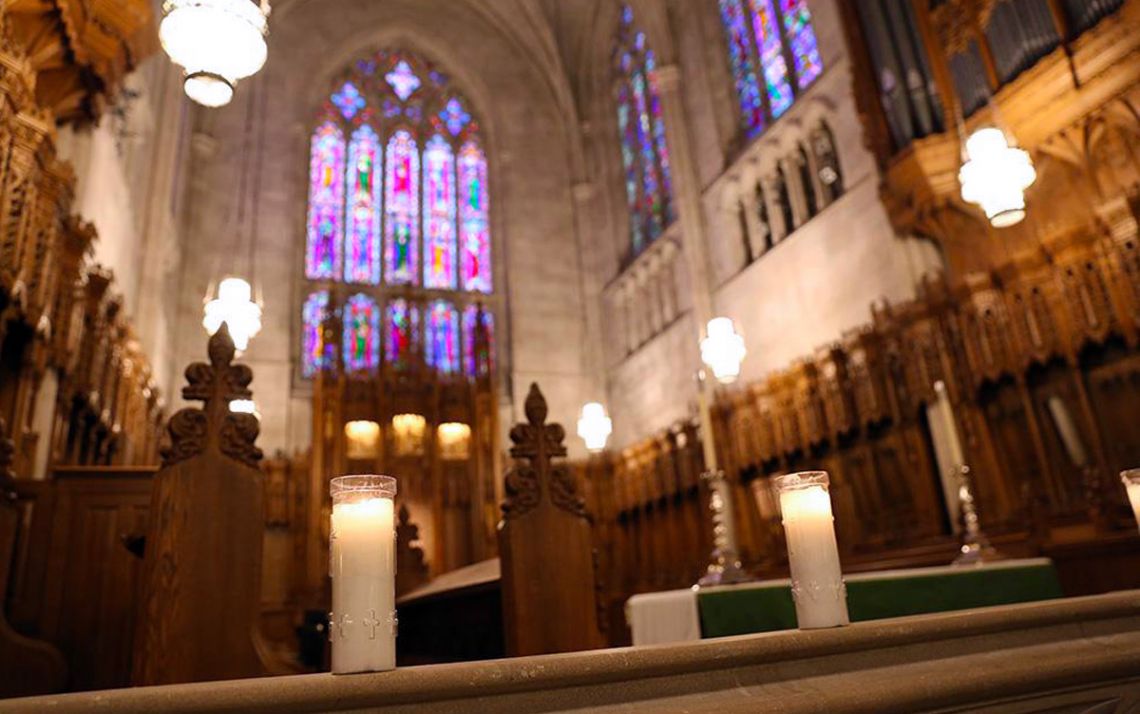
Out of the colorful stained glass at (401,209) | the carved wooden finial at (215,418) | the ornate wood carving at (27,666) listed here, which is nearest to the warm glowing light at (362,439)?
the colorful stained glass at (401,209)

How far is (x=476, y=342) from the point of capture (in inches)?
649

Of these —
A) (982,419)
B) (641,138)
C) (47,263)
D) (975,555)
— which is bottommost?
(975,555)

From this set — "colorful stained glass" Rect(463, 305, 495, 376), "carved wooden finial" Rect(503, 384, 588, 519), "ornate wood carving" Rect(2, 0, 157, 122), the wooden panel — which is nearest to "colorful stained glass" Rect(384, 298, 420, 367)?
"colorful stained glass" Rect(463, 305, 495, 376)

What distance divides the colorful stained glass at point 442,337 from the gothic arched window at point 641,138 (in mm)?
4264

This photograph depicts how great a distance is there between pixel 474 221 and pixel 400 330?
11.6 ft

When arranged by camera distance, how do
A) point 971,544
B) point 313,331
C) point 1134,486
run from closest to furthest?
point 1134,486
point 971,544
point 313,331

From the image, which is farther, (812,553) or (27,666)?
(27,666)

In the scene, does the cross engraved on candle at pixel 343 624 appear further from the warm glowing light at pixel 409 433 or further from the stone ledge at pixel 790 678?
the warm glowing light at pixel 409 433

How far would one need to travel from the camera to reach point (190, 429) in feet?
8.38

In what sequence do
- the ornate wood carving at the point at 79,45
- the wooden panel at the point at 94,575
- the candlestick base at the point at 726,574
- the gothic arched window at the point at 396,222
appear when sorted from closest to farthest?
the candlestick base at the point at 726,574, the wooden panel at the point at 94,575, the ornate wood carving at the point at 79,45, the gothic arched window at the point at 396,222

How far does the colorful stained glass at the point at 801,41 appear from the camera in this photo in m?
12.0

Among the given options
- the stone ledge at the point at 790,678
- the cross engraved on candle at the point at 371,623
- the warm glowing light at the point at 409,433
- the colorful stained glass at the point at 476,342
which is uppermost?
the colorful stained glass at the point at 476,342

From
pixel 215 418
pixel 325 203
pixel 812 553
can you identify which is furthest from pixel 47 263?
pixel 325 203

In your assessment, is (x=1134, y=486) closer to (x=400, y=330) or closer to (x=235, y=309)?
(x=235, y=309)
